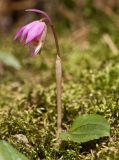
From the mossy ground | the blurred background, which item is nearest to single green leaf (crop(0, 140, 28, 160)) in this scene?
the mossy ground

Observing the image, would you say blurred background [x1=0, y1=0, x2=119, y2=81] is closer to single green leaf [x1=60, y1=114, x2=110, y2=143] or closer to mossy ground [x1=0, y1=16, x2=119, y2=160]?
mossy ground [x1=0, y1=16, x2=119, y2=160]

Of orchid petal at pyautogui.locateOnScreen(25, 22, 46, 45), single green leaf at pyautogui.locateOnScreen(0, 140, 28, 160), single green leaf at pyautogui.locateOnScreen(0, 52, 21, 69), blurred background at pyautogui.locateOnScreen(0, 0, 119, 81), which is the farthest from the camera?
blurred background at pyautogui.locateOnScreen(0, 0, 119, 81)

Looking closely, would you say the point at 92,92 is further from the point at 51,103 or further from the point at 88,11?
the point at 88,11

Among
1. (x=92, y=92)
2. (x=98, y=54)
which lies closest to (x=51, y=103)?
(x=92, y=92)

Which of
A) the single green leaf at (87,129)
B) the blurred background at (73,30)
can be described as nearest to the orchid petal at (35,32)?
the single green leaf at (87,129)

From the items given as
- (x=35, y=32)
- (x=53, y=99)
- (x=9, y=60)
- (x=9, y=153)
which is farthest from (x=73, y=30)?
(x=9, y=153)

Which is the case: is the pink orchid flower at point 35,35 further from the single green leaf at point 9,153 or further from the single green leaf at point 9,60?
the single green leaf at point 9,60

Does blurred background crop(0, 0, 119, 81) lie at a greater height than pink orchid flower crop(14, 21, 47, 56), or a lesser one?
lesser
